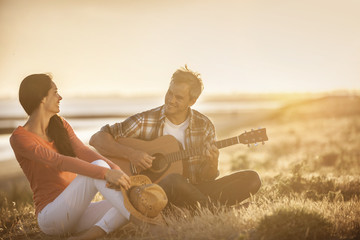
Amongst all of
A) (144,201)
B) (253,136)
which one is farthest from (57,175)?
(253,136)

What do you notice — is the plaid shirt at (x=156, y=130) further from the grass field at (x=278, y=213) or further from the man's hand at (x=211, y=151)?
the grass field at (x=278, y=213)

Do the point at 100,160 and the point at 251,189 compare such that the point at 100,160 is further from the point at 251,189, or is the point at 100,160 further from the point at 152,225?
the point at 251,189

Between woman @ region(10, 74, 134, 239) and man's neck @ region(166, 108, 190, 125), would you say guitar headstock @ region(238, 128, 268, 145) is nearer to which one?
man's neck @ region(166, 108, 190, 125)

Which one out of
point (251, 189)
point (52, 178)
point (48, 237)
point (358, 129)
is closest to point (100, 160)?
point (52, 178)

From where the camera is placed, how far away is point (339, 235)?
4.19 m

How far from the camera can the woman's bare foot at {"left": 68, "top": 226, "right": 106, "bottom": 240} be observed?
4230mm

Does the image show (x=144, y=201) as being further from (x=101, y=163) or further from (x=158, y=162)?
(x=158, y=162)

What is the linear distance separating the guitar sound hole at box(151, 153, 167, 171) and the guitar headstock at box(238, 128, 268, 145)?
1083 millimetres

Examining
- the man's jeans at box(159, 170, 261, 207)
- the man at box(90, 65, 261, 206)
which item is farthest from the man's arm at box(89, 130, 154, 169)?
the man's jeans at box(159, 170, 261, 207)

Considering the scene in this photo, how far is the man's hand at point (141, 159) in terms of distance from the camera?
5.59 m

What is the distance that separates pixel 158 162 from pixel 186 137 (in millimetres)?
529

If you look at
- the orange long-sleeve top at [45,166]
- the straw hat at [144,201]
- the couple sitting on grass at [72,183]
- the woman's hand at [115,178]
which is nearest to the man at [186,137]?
the couple sitting on grass at [72,183]

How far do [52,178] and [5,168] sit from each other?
41.5 feet

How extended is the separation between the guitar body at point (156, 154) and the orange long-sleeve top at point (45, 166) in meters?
1.14
